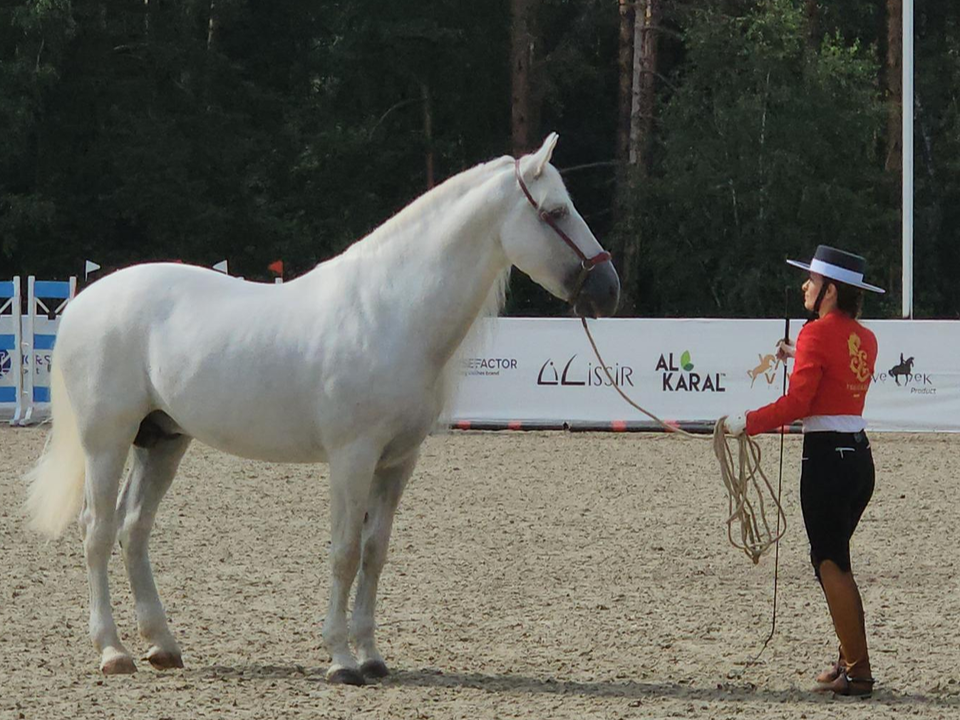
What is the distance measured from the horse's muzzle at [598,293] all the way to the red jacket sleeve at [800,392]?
745 mm

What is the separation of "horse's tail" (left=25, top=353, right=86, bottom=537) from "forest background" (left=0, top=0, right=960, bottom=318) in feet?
81.2

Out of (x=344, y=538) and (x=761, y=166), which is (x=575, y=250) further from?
(x=761, y=166)

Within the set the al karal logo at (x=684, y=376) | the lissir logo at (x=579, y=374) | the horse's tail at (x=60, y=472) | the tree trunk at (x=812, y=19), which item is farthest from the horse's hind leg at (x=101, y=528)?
the tree trunk at (x=812, y=19)

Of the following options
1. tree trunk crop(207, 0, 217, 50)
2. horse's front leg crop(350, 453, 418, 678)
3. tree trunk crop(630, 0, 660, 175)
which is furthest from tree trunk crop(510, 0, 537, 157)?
horse's front leg crop(350, 453, 418, 678)

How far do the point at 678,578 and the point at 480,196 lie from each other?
10.3 feet

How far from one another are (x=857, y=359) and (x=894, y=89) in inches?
1149

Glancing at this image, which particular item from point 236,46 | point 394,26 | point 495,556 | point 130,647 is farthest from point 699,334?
point 236,46

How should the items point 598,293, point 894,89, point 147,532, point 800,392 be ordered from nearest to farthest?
point 800,392 < point 598,293 < point 147,532 < point 894,89

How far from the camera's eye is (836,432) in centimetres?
579

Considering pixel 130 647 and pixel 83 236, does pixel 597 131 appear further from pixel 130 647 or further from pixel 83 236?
pixel 130 647

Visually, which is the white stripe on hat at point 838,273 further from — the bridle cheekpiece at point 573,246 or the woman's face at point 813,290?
the bridle cheekpiece at point 573,246

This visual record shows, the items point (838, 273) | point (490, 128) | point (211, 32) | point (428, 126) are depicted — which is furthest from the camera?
point (490, 128)

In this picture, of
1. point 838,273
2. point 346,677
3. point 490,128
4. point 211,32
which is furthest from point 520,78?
point 346,677

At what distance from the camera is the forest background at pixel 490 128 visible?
3206 cm
